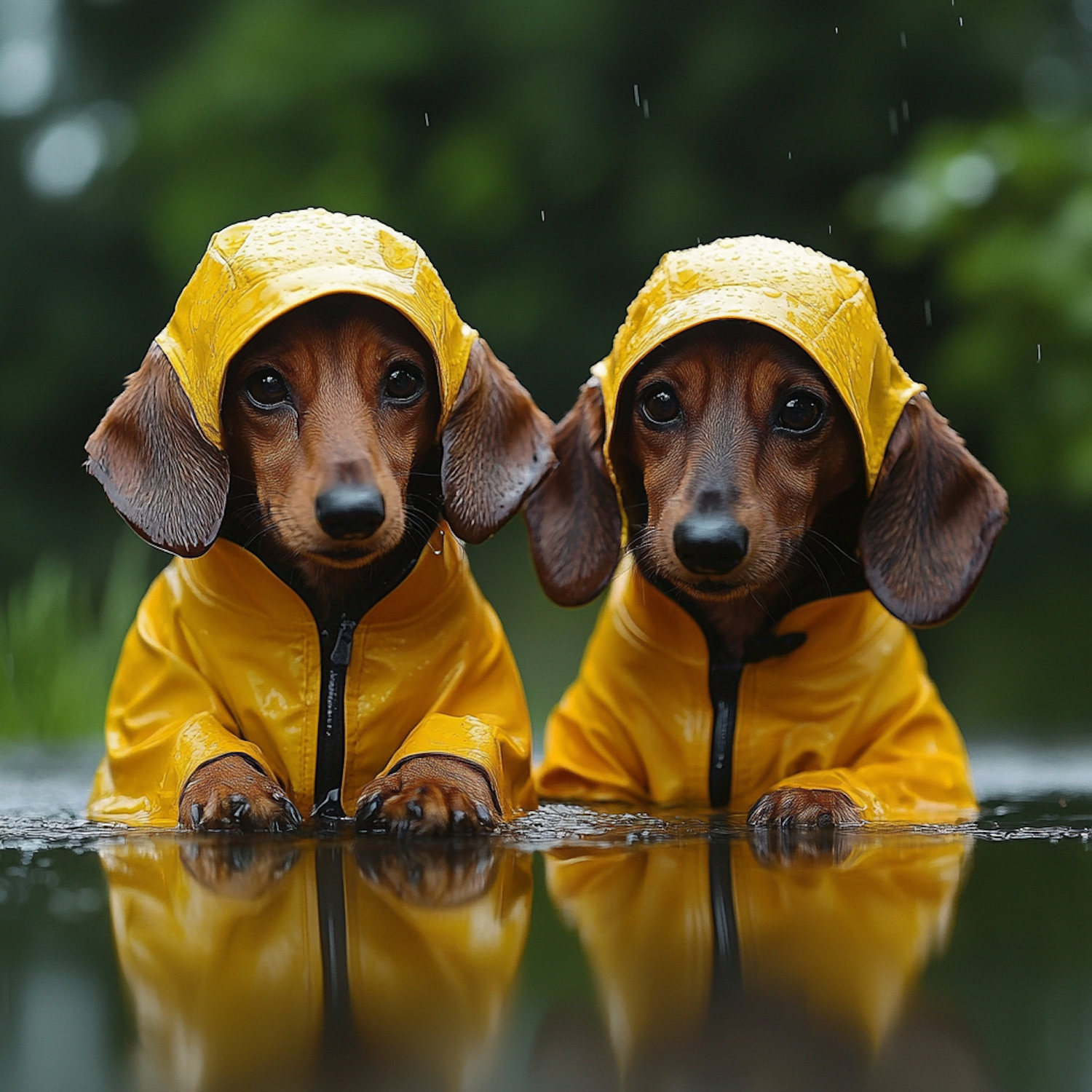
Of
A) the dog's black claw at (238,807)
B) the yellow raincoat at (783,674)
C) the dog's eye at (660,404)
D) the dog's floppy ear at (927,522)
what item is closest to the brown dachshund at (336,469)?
the dog's black claw at (238,807)

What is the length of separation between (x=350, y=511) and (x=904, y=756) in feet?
4.82

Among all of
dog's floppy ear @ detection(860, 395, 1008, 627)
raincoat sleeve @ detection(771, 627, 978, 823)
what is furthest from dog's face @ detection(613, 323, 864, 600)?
raincoat sleeve @ detection(771, 627, 978, 823)

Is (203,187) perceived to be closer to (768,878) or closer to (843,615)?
(843,615)

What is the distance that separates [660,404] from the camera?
3916 mm

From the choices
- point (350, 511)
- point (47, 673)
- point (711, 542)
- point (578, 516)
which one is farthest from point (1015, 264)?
point (350, 511)

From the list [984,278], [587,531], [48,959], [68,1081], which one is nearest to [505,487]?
[587,531]

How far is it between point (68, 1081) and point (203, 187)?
11.8m

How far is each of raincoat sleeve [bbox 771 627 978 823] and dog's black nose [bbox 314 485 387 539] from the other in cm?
110

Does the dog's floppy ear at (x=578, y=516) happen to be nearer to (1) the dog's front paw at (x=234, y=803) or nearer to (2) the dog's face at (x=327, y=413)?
(2) the dog's face at (x=327, y=413)

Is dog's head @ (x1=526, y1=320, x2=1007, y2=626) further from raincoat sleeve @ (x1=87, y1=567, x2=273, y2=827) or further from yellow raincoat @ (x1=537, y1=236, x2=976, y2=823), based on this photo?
raincoat sleeve @ (x1=87, y1=567, x2=273, y2=827)

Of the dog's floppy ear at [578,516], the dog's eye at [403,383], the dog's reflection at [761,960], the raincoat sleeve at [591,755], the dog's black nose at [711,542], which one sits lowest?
the dog's reflection at [761,960]

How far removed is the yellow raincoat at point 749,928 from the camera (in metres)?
2.03

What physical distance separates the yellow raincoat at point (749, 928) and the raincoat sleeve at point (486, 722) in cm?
39

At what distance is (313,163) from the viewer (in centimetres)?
1288
